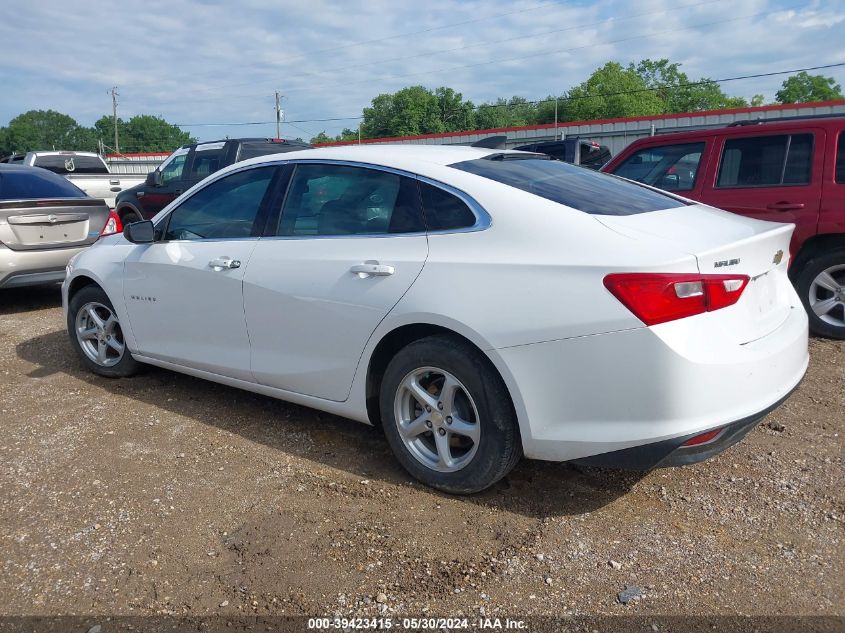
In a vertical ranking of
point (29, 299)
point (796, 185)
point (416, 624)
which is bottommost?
point (416, 624)

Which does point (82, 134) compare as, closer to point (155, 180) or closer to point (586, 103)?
point (586, 103)

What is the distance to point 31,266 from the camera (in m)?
7.16

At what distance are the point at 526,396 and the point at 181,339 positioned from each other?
2446 millimetres

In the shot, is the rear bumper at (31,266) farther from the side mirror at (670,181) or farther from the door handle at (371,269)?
the side mirror at (670,181)

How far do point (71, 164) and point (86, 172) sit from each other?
486 mm

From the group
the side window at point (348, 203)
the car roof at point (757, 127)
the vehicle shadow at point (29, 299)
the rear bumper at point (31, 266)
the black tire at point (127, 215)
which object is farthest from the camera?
the black tire at point (127, 215)

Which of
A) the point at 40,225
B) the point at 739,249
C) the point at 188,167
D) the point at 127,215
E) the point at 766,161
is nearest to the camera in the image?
the point at 739,249

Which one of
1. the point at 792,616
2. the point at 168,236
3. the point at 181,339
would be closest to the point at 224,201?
the point at 168,236

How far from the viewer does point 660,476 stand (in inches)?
135

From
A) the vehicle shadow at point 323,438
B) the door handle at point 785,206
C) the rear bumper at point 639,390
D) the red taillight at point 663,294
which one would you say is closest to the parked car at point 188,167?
the vehicle shadow at point 323,438

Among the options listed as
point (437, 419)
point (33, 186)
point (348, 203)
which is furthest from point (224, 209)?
point (33, 186)

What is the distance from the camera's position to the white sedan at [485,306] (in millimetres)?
2646

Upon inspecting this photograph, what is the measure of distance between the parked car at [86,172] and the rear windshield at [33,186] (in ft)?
16.0

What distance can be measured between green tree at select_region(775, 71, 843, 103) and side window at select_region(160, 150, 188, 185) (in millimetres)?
86290
